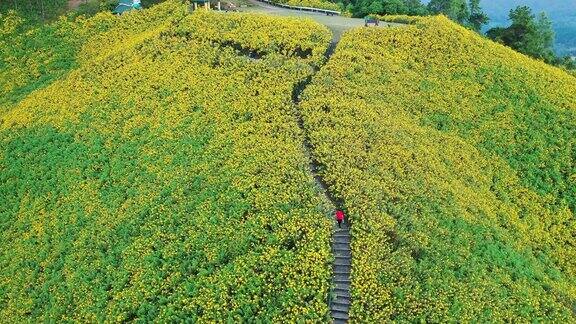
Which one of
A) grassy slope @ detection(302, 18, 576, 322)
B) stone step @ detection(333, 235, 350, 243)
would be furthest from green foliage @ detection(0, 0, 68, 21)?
stone step @ detection(333, 235, 350, 243)

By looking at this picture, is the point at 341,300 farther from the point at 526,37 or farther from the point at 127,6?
the point at 127,6

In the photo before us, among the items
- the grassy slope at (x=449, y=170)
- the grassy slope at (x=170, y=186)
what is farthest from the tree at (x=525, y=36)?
the grassy slope at (x=170, y=186)

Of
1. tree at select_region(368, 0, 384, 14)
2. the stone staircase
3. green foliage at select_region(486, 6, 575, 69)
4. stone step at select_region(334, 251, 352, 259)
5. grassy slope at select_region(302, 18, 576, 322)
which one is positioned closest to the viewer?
the stone staircase

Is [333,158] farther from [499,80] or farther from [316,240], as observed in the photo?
[499,80]

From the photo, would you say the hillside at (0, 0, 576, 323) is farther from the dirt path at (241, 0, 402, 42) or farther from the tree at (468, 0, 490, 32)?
the tree at (468, 0, 490, 32)

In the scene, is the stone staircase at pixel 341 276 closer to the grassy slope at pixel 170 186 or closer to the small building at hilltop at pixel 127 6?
the grassy slope at pixel 170 186

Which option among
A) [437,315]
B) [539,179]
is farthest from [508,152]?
[437,315]

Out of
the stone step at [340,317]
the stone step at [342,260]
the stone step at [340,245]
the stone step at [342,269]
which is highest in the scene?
the stone step at [340,245]
